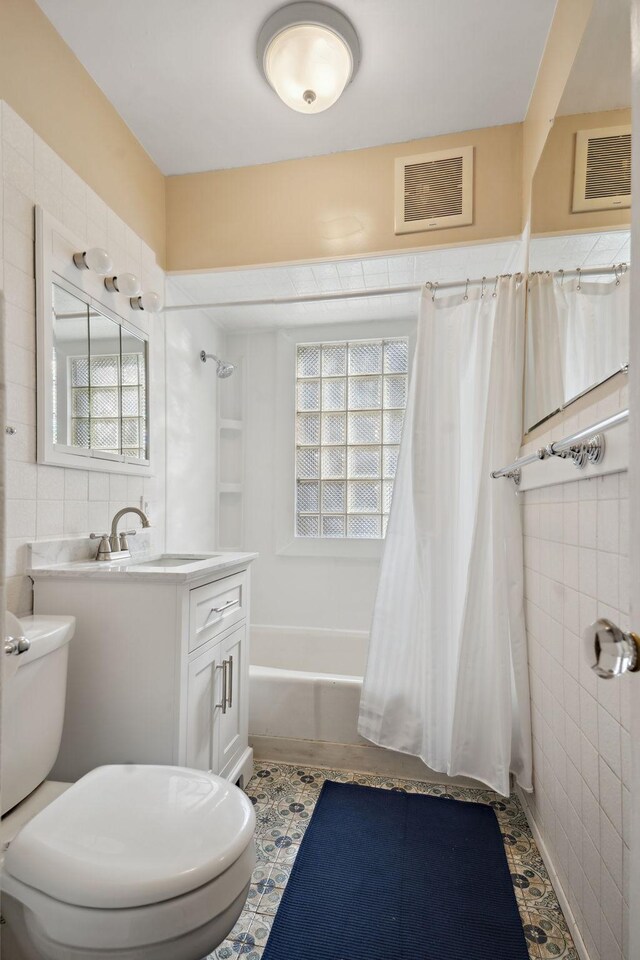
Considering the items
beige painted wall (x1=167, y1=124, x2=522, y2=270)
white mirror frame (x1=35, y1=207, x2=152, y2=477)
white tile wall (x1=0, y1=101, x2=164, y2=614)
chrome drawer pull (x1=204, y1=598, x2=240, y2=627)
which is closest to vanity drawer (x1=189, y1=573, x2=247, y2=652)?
chrome drawer pull (x1=204, y1=598, x2=240, y2=627)

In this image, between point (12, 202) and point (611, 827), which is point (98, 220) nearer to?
point (12, 202)

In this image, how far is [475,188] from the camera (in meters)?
2.17

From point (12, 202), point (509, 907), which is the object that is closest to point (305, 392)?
point (12, 202)

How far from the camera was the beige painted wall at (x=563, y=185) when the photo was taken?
3.51 ft

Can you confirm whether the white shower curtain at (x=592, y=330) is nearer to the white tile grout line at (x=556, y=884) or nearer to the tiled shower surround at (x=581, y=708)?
the tiled shower surround at (x=581, y=708)

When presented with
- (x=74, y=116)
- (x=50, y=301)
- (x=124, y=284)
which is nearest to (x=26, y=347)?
(x=50, y=301)

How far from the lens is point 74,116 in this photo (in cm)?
179

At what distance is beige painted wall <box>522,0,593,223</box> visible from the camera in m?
1.44

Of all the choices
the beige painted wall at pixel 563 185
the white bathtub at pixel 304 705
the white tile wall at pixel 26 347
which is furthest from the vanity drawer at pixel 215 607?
the beige painted wall at pixel 563 185

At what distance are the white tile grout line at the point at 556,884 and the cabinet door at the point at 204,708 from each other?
973mm

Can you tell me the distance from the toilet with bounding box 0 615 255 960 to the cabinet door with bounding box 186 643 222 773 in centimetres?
31

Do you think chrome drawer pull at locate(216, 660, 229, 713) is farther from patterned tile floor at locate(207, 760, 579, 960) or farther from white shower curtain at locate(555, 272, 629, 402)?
white shower curtain at locate(555, 272, 629, 402)

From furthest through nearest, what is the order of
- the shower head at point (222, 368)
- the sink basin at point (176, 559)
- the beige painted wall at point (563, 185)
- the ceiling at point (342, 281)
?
the shower head at point (222, 368)
the ceiling at point (342, 281)
the sink basin at point (176, 559)
the beige painted wall at point (563, 185)

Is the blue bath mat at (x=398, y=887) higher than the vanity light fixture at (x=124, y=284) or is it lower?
lower
